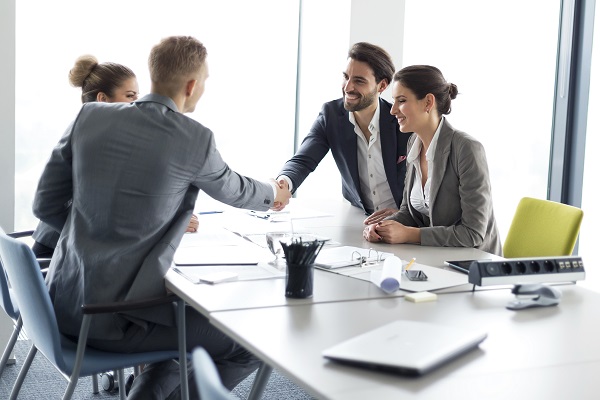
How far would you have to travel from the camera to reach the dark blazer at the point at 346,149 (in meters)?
3.91

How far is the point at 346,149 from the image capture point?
404 cm

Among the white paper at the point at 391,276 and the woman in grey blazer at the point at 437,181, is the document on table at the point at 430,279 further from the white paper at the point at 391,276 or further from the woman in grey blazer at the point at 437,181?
the woman in grey blazer at the point at 437,181

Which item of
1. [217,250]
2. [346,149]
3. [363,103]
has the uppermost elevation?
[363,103]

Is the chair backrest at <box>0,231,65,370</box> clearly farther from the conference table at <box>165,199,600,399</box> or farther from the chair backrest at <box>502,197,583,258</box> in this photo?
the chair backrest at <box>502,197,583,258</box>

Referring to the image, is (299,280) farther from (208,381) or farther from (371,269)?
(208,381)

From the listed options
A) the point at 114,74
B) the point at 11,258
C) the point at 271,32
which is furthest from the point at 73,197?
the point at 271,32

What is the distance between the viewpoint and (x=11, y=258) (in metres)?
2.49

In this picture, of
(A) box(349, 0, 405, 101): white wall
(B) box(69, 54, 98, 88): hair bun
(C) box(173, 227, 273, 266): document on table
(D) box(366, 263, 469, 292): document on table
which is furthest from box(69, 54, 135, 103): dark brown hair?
(A) box(349, 0, 405, 101): white wall

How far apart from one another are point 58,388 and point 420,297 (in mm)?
2209

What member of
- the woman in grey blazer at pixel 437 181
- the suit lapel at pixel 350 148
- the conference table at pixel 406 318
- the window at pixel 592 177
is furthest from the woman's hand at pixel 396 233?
the window at pixel 592 177

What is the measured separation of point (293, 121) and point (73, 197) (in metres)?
3.33

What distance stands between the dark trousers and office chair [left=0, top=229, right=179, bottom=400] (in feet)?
0.11

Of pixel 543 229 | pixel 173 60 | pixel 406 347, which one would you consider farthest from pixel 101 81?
pixel 406 347

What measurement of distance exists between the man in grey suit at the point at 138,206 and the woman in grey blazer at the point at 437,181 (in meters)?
0.88
